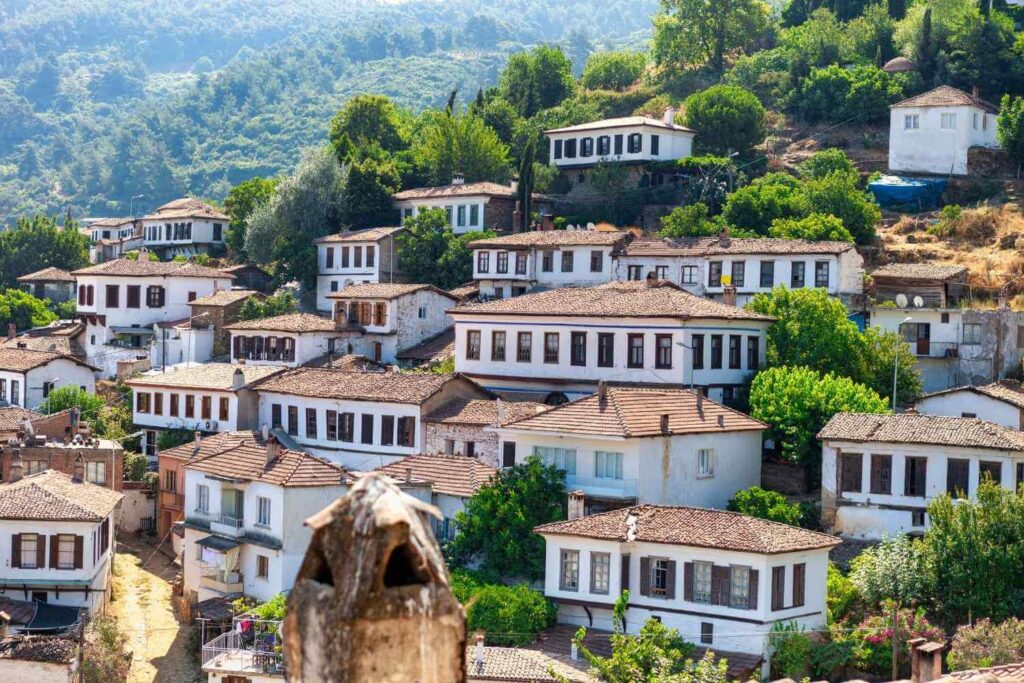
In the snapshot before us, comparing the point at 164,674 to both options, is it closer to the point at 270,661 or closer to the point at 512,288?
the point at 270,661

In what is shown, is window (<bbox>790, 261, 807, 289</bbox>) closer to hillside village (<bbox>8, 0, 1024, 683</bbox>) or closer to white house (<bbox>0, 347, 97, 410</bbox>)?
hillside village (<bbox>8, 0, 1024, 683</bbox>)

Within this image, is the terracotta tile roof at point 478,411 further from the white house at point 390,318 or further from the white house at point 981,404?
the white house at point 390,318

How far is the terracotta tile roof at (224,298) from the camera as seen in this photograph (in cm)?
7338

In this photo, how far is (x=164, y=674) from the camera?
137 ft

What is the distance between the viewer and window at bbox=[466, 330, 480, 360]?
57.5 m

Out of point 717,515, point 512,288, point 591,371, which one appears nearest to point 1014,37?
point 512,288

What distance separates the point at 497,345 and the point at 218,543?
46.3ft

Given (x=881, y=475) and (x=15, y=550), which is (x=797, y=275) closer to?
(x=881, y=475)

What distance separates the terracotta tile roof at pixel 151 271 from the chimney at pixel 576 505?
39.6 meters

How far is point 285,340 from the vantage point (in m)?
65.6

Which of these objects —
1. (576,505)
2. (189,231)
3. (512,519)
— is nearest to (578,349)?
(576,505)

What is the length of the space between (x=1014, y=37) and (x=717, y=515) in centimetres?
5714

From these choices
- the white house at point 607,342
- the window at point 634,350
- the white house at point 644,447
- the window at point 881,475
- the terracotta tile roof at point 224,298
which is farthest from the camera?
the terracotta tile roof at point 224,298

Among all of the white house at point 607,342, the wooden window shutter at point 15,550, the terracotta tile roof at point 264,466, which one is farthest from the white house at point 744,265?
the wooden window shutter at point 15,550
